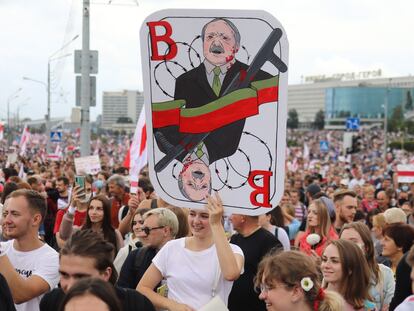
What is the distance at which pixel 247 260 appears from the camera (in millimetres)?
6012

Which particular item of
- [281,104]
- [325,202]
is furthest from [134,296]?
[325,202]

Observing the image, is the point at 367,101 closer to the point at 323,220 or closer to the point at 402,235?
the point at 323,220

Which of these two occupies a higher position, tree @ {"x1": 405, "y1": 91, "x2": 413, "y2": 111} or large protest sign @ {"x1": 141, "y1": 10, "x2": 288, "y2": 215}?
tree @ {"x1": 405, "y1": 91, "x2": 413, "y2": 111}

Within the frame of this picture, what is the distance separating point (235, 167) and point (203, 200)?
27 centimetres

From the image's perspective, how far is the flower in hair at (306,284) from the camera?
406 cm

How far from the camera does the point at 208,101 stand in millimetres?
4594

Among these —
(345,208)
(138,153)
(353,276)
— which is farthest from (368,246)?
(138,153)

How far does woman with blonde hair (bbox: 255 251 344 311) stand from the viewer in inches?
160

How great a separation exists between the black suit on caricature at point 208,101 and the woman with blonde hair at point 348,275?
1.22 metres

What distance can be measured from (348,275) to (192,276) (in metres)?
1.00

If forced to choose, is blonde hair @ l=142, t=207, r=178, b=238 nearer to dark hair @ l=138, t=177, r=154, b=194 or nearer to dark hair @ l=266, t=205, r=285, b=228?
dark hair @ l=266, t=205, r=285, b=228

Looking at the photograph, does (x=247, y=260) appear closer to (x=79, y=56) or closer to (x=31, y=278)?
(x=31, y=278)

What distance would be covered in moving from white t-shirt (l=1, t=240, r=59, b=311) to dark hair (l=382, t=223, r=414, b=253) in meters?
3.13

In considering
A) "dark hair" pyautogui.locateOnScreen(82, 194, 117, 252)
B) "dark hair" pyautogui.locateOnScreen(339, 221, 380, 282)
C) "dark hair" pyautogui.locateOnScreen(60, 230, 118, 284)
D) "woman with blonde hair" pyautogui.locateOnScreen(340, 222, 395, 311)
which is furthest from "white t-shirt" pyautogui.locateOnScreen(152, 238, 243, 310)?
"dark hair" pyautogui.locateOnScreen(82, 194, 117, 252)
